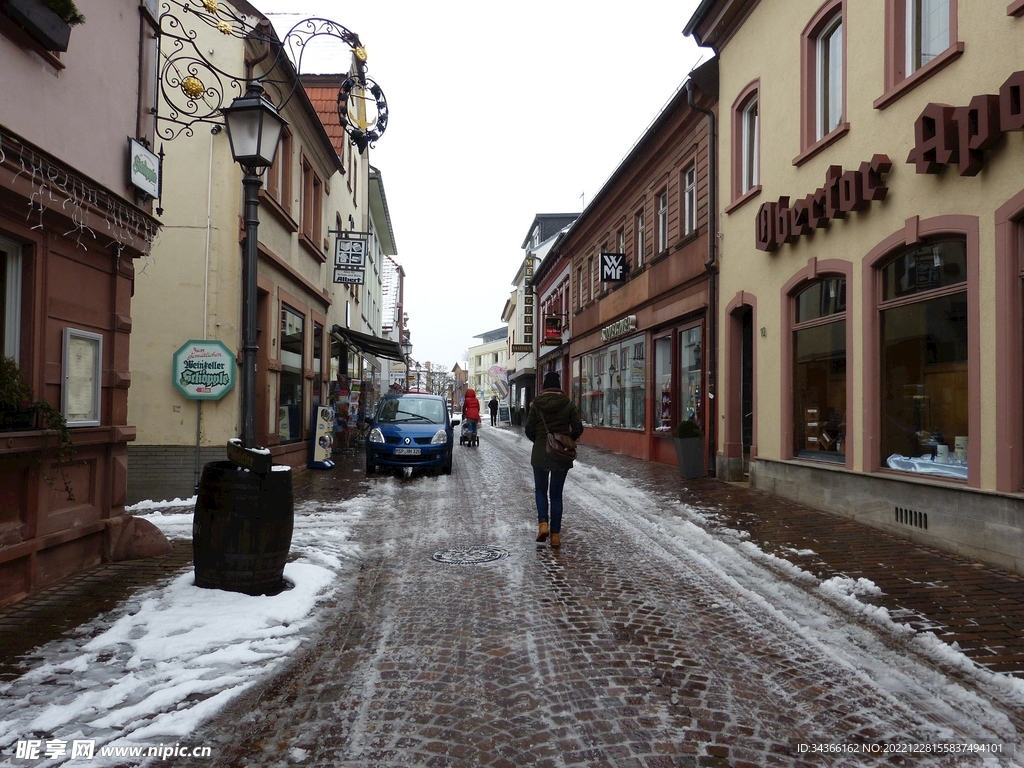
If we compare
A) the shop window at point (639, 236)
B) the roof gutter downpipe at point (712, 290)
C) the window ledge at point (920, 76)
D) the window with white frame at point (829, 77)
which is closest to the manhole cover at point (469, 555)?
the window ledge at point (920, 76)

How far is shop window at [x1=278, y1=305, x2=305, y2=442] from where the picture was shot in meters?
13.9

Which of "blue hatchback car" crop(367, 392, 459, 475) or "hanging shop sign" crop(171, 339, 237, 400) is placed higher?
"hanging shop sign" crop(171, 339, 237, 400)

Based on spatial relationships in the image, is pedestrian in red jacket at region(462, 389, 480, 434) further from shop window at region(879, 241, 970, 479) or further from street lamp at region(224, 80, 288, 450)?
street lamp at region(224, 80, 288, 450)

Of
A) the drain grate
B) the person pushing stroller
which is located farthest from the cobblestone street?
the person pushing stroller

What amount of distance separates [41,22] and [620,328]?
16.3 m

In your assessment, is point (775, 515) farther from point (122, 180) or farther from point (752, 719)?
point (122, 180)

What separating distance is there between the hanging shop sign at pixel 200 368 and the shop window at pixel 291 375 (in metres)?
2.64

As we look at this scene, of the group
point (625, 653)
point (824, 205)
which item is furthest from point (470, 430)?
point (625, 653)

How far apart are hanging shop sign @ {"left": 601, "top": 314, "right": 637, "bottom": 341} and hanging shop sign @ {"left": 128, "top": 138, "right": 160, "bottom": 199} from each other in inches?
532

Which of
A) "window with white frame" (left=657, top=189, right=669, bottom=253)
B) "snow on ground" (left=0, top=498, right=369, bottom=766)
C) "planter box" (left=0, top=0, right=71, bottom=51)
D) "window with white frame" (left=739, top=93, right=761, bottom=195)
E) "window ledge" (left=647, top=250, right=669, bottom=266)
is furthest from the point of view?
"window with white frame" (left=657, top=189, right=669, bottom=253)

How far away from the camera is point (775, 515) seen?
9273 mm

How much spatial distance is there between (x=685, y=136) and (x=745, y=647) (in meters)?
13.4

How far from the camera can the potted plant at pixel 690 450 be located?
13.5 m

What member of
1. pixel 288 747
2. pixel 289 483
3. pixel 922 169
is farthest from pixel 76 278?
pixel 922 169
